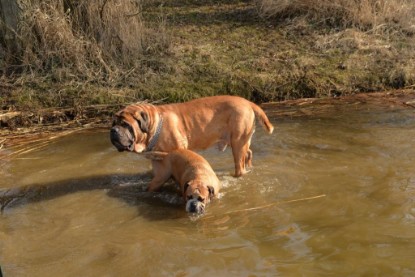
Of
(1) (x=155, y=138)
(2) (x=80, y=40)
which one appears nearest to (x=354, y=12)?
(2) (x=80, y=40)

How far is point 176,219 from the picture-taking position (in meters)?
5.58

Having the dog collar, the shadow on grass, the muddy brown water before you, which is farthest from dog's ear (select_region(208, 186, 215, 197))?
the dog collar

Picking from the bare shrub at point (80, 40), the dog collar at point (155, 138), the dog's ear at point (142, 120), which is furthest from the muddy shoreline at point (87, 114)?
the dog's ear at point (142, 120)

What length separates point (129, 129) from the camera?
19.5ft

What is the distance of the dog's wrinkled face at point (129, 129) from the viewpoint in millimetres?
5852

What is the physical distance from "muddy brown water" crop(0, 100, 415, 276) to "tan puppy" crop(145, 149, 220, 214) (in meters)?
0.16

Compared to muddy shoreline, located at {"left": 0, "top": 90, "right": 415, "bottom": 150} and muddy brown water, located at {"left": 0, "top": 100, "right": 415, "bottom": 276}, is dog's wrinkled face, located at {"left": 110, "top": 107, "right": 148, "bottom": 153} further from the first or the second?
muddy shoreline, located at {"left": 0, "top": 90, "right": 415, "bottom": 150}

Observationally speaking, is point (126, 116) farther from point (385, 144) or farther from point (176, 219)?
point (385, 144)

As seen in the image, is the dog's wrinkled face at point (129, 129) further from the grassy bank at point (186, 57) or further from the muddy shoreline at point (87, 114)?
the grassy bank at point (186, 57)

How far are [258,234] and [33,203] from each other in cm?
257

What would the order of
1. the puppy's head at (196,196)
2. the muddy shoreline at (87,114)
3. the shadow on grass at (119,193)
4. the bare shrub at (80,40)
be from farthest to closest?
the bare shrub at (80,40) < the muddy shoreline at (87,114) < the shadow on grass at (119,193) < the puppy's head at (196,196)

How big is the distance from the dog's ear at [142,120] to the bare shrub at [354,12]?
20.9 feet

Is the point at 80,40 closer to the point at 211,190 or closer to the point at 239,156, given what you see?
the point at 239,156

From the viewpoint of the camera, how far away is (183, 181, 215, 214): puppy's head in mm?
5504
